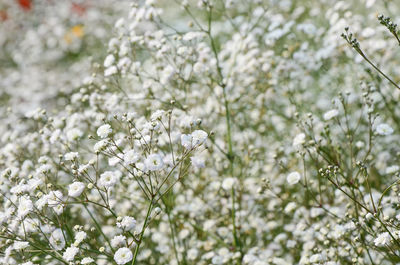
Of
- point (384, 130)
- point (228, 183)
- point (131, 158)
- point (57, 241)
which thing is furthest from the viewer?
point (228, 183)

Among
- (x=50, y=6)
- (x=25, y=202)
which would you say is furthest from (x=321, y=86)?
(x=50, y=6)

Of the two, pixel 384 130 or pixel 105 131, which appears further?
pixel 384 130

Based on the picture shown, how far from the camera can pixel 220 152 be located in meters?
4.21

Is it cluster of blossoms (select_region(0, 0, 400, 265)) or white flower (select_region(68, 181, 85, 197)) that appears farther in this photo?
cluster of blossoms (select_region(0, 0, 400, 265))

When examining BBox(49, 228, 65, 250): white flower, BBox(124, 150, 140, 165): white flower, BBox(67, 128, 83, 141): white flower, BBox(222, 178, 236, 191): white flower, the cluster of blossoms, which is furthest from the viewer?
BBox(222, 178, 236, 191): white flower

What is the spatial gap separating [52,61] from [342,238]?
6484 mm

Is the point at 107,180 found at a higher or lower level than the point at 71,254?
higher

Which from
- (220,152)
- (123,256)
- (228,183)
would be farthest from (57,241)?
(220,152)

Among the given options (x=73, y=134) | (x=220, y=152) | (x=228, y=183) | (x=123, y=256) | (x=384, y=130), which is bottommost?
(x=123, y=256)

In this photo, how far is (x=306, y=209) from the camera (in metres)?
3.72

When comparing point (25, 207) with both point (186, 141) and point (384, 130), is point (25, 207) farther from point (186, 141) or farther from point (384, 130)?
point (384, 130)

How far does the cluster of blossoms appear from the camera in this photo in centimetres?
281

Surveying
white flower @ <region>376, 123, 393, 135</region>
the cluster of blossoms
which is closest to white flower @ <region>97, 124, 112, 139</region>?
the cluster of blossoms

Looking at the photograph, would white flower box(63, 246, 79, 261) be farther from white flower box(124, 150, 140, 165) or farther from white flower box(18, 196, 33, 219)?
white flower box(124, 150, 140, 165)
